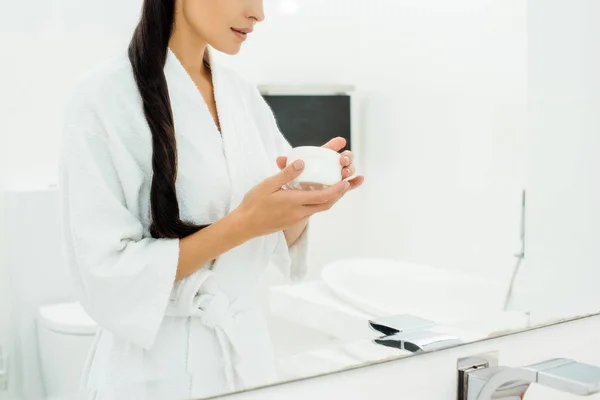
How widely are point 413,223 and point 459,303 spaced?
0.44 feet

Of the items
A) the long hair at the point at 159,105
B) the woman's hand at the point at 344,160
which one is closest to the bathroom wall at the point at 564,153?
the woman's hand at the point at 344,160

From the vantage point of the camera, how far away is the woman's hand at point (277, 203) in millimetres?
721

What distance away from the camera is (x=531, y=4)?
1.03m

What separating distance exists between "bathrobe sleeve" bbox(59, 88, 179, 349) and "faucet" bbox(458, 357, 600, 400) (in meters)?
0.41

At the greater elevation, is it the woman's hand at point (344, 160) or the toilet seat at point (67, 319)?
the woman's hand at point (344, 160)

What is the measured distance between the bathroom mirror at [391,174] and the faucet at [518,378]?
1.7 inches

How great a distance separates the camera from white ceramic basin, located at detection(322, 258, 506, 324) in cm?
88

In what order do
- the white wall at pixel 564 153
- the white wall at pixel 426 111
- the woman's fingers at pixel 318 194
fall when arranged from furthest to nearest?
the white wall at pixel 564 153 < the white wall at pixel 426 111 < the woman's fingers at pixel 318 194

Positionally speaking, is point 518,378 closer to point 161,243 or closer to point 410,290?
point 410,290

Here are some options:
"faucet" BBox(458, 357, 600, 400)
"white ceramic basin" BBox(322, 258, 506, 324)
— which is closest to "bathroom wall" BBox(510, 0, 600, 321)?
"white ceramic basin" BBox(322, 258, 506, 324)

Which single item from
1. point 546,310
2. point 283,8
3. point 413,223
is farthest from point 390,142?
point 546,310

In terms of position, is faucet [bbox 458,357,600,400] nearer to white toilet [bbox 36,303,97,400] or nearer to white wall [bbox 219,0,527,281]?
white wall [bbox 219,0,527,281]

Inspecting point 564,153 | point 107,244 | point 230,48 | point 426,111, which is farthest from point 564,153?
point 107,244

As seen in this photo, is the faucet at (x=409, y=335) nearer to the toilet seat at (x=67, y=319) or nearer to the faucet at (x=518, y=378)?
the faucet at (x=518, y=378)
